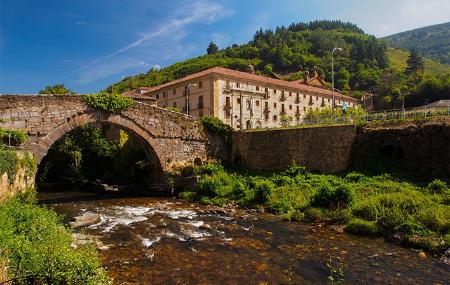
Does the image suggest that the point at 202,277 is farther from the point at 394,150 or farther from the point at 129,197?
the point at 129,197

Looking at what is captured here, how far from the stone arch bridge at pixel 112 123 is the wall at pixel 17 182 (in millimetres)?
3864

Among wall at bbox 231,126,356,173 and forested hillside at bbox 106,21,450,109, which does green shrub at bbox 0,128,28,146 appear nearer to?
wall at bbox 231,126,356,173

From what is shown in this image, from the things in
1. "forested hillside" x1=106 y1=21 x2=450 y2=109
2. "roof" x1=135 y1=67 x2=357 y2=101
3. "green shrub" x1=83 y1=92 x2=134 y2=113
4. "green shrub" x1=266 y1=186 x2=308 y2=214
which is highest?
"forested hillside" x1=106 y1=21 x2=450 y2=109

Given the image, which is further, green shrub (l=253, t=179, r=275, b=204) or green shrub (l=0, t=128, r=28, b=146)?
green shrub (l=253, t=179, r=275, b=204)

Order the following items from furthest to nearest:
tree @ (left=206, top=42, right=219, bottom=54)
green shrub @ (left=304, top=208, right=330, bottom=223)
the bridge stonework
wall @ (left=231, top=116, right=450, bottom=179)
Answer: tree @ (left=206, top=42, right=219, bottom=54)
the bridge stonework
wall @ (left=231, top=116, right=450, bottom=179)
green shrub @ (left=304, top=208, right=330, bottom=223)

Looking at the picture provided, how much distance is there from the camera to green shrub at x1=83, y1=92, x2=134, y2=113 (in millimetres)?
25562

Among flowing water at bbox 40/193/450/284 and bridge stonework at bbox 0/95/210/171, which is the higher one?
bridge stonework at bbox 0/95/210/171

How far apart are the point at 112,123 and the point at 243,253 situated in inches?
670

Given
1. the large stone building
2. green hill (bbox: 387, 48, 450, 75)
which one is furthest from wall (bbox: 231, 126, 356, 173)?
green hill (bbox: 387, 48, 450, 75)

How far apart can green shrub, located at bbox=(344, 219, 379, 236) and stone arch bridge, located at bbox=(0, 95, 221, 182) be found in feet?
54.7

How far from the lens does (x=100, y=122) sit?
86.4ft

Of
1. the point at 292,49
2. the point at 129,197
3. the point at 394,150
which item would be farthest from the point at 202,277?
the point at 292,49

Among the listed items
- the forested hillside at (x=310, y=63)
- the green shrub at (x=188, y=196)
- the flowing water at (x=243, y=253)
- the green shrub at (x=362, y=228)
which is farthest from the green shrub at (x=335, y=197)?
the forested hillside at (x=310, y=63)

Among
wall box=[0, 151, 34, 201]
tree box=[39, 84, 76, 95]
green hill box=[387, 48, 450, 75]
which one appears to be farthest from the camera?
green hill box=[387, 48, 450, 75]
